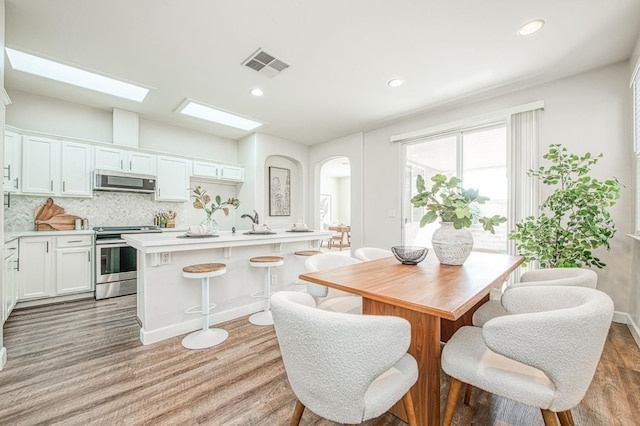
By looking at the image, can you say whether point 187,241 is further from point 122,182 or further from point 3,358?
point 122,182

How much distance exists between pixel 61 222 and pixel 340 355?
4688mm

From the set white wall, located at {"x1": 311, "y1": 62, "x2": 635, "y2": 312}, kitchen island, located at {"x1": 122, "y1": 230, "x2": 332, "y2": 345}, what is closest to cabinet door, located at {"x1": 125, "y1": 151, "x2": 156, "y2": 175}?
kitchen island, located at {"x1": 122, "y1": 230, "x2": 332, "y2": 345}

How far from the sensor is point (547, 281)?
1591 millimetres

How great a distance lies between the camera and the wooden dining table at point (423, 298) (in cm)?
109

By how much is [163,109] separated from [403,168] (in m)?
3.99

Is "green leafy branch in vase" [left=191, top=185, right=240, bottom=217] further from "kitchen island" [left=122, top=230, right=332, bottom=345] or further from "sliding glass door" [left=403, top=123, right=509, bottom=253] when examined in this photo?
"sliding glass door" [left=403, top=123, right=509, bottom=253]

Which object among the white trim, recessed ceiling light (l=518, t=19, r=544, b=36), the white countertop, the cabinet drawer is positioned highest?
recessed ceiling light (l=518, t=19, r=544, b=36)

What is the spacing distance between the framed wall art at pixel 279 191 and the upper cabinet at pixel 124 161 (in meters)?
2.29

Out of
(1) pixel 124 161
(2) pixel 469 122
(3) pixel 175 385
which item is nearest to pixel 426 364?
(3) pixel 175 385

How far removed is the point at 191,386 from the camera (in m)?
1.78

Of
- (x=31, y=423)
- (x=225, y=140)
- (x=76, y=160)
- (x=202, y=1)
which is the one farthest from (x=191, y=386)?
(x=225, y=140)

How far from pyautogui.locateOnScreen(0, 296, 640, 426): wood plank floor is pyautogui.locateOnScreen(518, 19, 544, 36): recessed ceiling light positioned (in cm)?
277

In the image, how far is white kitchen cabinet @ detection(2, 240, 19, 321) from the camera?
256 cm

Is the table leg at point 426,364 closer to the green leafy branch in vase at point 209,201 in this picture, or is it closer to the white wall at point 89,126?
the green leafy branch in vase at point 209,201
